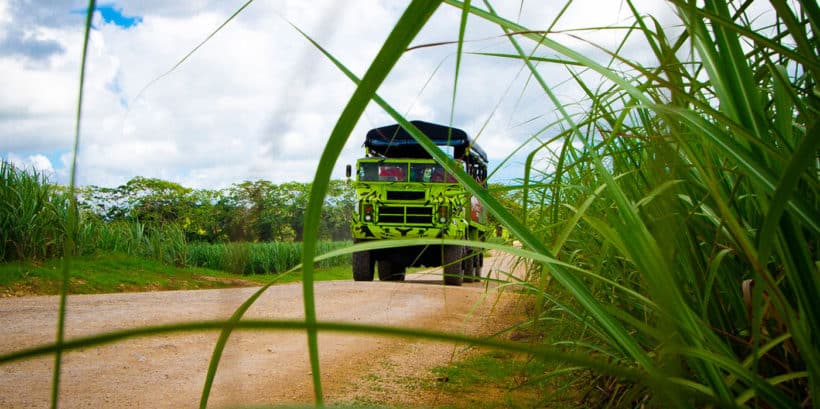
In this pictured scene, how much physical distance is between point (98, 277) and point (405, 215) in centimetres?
455

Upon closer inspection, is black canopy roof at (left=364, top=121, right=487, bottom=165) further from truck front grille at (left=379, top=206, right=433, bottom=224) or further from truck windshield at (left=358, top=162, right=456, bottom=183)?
truck front grille at (left=379, top=206, right=433, bottom=224)

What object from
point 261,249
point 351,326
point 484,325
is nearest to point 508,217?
point 351,326

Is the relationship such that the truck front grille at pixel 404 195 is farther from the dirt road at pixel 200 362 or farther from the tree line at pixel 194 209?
the dirt road at pixel 200 362

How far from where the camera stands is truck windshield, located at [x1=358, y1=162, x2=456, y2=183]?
34.2 ft

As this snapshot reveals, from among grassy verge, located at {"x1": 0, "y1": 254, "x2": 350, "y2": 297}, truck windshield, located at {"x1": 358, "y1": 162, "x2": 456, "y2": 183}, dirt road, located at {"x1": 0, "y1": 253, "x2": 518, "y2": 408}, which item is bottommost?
dirt road, located at {"x1": 0, "y1": 253, "x2": 518, "y2": 408}

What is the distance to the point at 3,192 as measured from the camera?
24.6 feet

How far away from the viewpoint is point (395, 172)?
414 inches

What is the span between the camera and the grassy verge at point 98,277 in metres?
6.21

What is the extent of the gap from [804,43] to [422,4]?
43cm

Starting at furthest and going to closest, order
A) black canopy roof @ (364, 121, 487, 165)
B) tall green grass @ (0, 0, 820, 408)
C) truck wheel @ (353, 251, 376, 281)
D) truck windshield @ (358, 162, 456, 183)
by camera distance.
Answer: black canopy roof @ (364, 121, 487, 165) → truck windshield @ (358, 162, 456, 183) → truck wheel @ (353, 251, 376, 281) → tall green grass @ (0, 0, 820, 408)

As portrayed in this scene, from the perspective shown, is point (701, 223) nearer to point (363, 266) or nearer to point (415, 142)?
point (363, 266)

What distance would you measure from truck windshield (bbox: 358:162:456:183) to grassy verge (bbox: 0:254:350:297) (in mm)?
3167

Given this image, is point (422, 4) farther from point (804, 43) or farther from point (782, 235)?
point (782, 235)

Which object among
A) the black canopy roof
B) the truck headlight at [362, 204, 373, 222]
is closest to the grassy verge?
the truck headlight at [362, 204, 373, 222]
